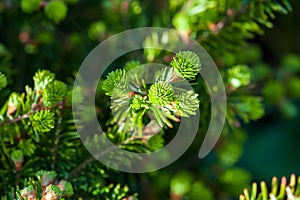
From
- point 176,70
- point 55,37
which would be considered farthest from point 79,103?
point 55,37

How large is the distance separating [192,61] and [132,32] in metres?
0.26

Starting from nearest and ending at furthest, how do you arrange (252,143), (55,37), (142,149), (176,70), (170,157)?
1. (176,70)
2. (142,149)
3. (170,157)
4. (55,37)
5. (252,143)

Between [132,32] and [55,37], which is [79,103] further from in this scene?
[55,37]

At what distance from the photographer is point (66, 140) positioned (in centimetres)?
55

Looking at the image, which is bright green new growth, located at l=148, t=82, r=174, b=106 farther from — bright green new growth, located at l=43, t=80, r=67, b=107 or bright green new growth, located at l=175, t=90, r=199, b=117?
bright green new growth, located at l=43, t=80, r=67, b=107

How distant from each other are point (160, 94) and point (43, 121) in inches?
5.4

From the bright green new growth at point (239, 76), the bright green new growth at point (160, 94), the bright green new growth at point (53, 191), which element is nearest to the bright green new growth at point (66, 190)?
the bright green new growth at point (53, 191)

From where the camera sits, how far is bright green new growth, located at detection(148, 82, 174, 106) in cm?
44

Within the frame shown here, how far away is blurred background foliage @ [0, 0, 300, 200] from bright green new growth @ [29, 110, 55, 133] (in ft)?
0.33

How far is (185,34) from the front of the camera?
63 cm

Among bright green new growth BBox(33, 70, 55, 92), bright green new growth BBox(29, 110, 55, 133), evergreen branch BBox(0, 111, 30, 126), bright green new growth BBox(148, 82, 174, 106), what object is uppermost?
bright green new growth BBox(33, 70, 55, 92)

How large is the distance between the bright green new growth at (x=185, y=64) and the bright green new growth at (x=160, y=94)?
0.07 feet

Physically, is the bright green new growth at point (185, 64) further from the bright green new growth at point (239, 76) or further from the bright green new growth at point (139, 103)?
the bright green new growth at point (239, 76)

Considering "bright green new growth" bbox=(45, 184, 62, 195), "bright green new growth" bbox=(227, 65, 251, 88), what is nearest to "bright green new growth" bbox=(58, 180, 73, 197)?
"bright green new growth" bbox=(45, 184, 62, 195)
